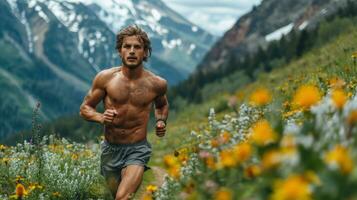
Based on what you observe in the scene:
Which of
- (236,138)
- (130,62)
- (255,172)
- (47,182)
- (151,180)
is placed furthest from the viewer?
(151,180)

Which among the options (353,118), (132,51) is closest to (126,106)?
(132,51)

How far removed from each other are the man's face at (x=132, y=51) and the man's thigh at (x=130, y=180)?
1105mm

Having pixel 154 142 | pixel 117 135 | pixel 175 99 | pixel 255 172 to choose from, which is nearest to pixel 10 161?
pixel 117 135

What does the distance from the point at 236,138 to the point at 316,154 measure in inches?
61.4

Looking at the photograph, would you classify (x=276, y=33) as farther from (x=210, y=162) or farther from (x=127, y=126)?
(x=210, y=162)

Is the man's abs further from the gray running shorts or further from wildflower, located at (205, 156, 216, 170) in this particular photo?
wildflower, located at (205, 156, 216, 170)

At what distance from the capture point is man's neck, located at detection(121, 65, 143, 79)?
6.61 m

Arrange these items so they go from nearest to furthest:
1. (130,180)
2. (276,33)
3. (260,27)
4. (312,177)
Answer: (312,177) < (130,180) < (276,33) < (260,27)

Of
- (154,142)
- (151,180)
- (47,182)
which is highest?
(154,142)

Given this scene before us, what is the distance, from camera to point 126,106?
6570 millimetres

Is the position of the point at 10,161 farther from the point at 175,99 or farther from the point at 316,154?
the point at 175,99

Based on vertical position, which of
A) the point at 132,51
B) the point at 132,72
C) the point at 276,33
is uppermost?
the point at 276,33

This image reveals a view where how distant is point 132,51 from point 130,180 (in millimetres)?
1390

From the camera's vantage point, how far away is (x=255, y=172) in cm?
229
